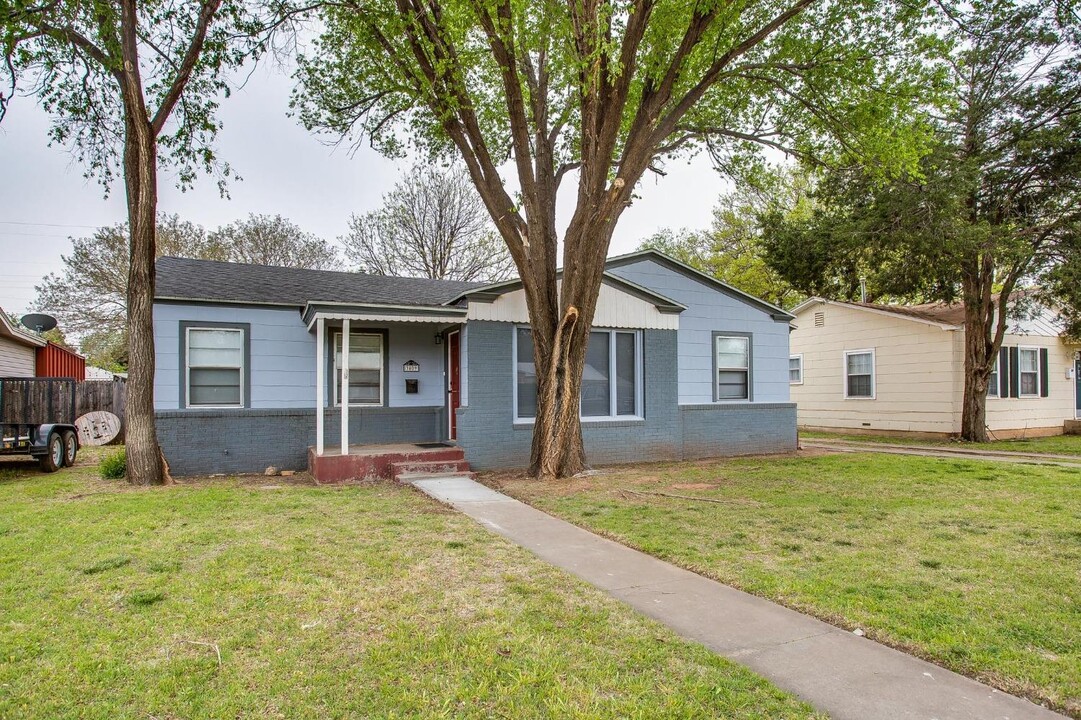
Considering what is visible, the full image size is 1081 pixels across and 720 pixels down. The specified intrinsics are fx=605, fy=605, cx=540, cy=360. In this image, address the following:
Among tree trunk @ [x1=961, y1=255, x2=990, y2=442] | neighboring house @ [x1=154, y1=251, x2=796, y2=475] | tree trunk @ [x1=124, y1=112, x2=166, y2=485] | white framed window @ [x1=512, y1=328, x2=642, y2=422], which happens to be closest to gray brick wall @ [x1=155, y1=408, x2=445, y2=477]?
neighboring house @ [x1=154, y1=251, x2=796, y2=475]

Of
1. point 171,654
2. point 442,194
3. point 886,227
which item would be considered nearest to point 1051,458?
point 886,227

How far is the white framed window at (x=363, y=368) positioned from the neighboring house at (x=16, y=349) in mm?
9715

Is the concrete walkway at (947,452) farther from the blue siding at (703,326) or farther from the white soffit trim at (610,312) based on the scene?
the white soffit trim at (610,312)

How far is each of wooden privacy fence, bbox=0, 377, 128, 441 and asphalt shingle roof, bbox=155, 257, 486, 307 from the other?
5.05 meters

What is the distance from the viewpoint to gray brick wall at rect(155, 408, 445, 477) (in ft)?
30.6

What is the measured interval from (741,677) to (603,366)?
8185mm

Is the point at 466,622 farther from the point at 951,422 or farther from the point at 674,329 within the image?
the point at 951,422

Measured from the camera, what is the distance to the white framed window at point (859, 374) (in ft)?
54.3

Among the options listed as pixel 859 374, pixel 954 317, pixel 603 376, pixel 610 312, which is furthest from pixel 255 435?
pixel 954 317

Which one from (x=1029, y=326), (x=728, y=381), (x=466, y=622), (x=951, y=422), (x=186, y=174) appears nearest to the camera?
(x=466, y=622)

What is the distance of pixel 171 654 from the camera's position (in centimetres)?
295

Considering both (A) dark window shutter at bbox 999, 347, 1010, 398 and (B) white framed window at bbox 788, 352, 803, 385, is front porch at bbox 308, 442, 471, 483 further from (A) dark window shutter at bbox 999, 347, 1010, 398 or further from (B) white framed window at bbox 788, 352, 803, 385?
(A) dark window shutter at bbox 999, 347, 1010, 398

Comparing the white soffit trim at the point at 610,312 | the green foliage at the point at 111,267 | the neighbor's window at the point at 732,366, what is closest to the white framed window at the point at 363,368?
the white soffit trim at the point at 610,312

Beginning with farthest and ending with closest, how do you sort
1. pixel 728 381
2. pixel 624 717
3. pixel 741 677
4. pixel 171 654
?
pixel 728 381, pixel 171 654, pixel 741 677, pixel 624 717
